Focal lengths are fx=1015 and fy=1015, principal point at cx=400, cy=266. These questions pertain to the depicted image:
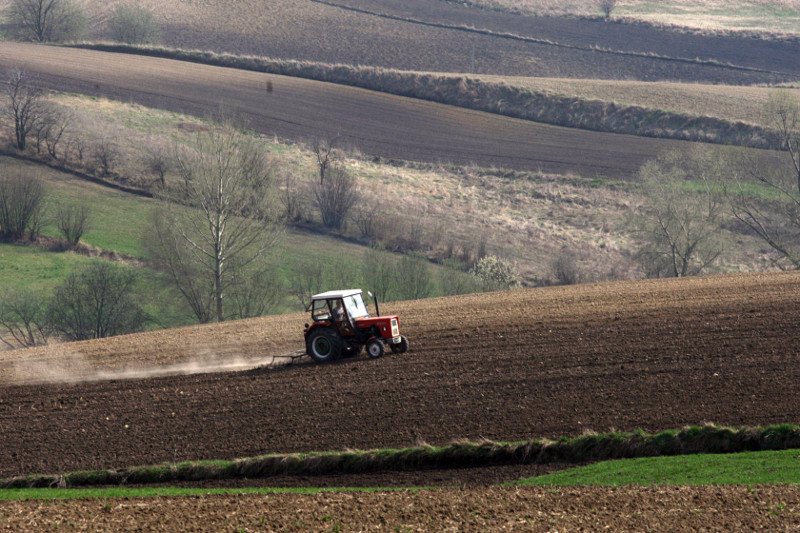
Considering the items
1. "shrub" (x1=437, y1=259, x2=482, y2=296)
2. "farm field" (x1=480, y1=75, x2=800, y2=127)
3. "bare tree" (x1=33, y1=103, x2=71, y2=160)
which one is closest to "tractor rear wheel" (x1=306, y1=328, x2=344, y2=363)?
"shrub" (x1=437, y1=259, x2=482, y2=296)

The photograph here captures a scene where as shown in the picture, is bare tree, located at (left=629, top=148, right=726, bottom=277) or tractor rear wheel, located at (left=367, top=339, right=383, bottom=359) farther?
bare tree, located at (left=629, top=148, right=726, bottom=277)

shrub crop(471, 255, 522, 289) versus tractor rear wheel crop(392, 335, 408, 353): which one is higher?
tractor rear wheel crop(392, 335, 408, 353)

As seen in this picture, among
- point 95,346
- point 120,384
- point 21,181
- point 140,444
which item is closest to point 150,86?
point 21,181

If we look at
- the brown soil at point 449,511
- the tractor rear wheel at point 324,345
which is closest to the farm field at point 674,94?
the tractor rear wheel at point 324,345

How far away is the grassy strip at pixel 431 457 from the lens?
64.2 feet

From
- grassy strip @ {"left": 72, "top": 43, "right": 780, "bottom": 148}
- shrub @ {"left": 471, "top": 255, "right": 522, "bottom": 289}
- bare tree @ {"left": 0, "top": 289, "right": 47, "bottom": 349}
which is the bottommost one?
bare tree @ {"left": 0, "top": 289, "right": 47, "bottom": 349}

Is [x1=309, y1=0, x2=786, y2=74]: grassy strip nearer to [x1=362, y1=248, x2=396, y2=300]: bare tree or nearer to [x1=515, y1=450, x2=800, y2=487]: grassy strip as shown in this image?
[x1=362, y1=248, x2=396, y2=300]: bare tree

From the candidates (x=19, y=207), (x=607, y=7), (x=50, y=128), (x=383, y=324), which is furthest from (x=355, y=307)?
(x=607, y=7)

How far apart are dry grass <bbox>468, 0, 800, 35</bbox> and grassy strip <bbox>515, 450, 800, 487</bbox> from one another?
8845 cm

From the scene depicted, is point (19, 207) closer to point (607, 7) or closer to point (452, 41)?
point (452, 41)

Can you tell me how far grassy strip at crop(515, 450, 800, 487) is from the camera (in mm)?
17438

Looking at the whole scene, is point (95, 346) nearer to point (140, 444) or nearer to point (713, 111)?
point (140, 444)

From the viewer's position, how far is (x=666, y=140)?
69.4m

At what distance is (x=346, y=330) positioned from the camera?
85.9 ft
